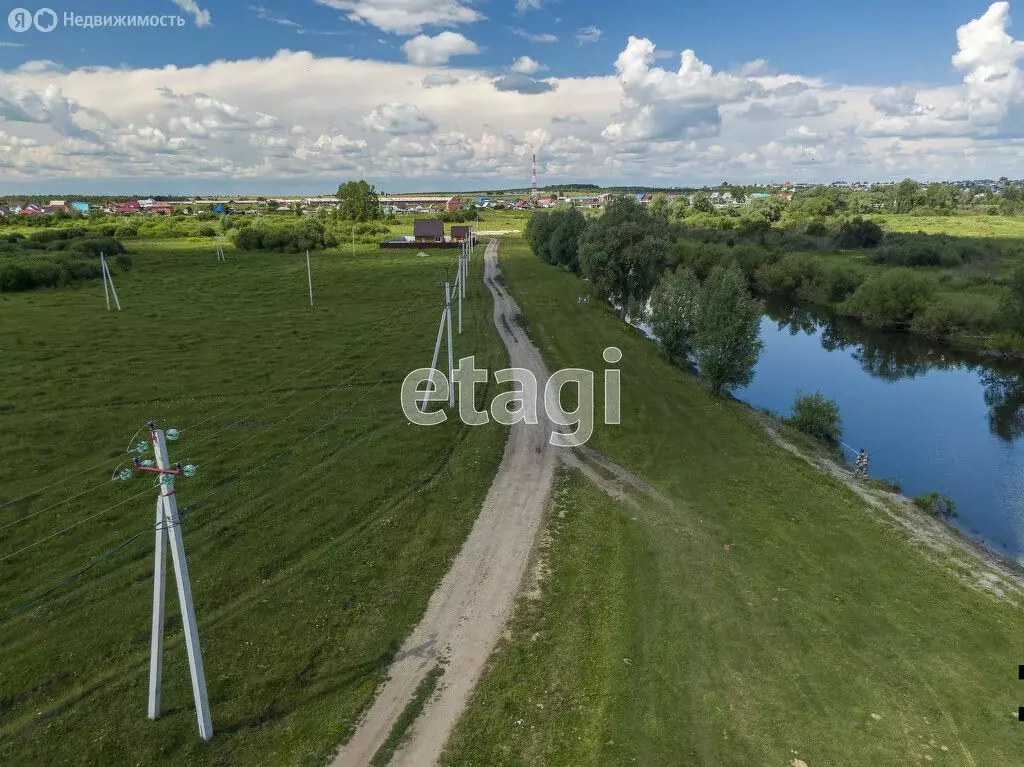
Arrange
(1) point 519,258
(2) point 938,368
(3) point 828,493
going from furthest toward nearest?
(1) point 519,258 < (2) point 938,368 < (3) point 828,493

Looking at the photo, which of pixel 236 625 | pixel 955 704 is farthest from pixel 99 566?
pixel 955 704

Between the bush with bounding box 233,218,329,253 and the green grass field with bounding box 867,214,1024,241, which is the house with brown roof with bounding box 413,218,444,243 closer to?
the bush with bounding box 233,218,329,253

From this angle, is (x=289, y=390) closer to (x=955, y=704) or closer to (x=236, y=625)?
(x=236, y=625)

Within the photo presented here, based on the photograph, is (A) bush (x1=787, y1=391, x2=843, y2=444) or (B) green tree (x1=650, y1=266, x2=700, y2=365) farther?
(B) green tree (x1=650, y1=266, x2=700, y2=365)

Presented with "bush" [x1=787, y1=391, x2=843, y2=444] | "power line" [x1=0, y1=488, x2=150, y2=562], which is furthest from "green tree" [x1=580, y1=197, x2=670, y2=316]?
"power line" [x1=0, y1=488, x2=150, y2=562]

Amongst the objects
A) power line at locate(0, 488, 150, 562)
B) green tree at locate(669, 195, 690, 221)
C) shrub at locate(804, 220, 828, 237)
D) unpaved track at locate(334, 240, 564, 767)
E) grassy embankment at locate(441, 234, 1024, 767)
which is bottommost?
grassy embankment at locate(441, 234, 1024, 767)

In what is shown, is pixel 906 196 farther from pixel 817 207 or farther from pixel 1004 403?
pixel 1004 403

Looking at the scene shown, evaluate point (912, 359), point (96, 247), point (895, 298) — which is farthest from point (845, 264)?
point (96, 247)
